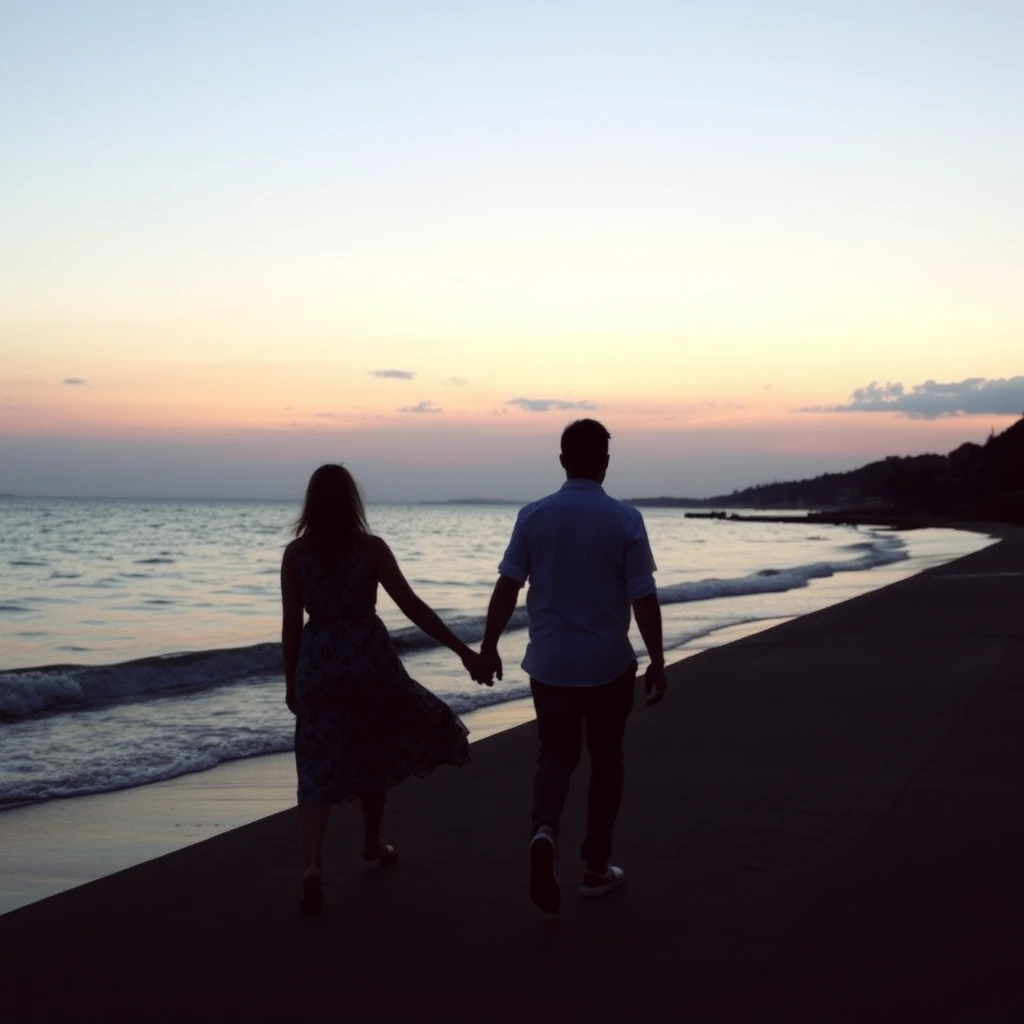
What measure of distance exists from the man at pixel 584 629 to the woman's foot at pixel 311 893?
818 millimetres

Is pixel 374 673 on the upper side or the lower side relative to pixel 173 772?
upper

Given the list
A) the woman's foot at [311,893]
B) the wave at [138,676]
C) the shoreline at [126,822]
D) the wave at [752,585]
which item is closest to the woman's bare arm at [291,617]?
the woman's foot at [311,893]

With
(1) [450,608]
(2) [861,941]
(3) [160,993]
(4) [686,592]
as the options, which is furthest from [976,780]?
(4) [686,592]

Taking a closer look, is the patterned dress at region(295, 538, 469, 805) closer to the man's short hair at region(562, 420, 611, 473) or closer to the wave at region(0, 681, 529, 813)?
the man's short hair at region(562, 420, 611, 473)

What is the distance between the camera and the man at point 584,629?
4496mm

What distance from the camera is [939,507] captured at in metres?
157

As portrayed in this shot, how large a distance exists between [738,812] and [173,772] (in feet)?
14.4

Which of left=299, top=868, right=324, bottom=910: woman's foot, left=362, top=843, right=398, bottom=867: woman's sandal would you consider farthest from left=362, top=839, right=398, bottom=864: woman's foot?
left=299, top=868, right=324, bottom=910: woman's foot

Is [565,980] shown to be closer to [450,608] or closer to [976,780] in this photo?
[976,780]

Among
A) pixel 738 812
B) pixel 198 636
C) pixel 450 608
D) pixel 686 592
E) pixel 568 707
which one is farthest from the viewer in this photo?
pixel 686 592

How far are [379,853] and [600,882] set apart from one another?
1016mm

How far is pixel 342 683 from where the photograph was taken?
15.6ft

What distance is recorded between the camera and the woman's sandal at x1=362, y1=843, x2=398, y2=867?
16.7 ft

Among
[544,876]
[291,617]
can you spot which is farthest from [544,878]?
[291,617]
